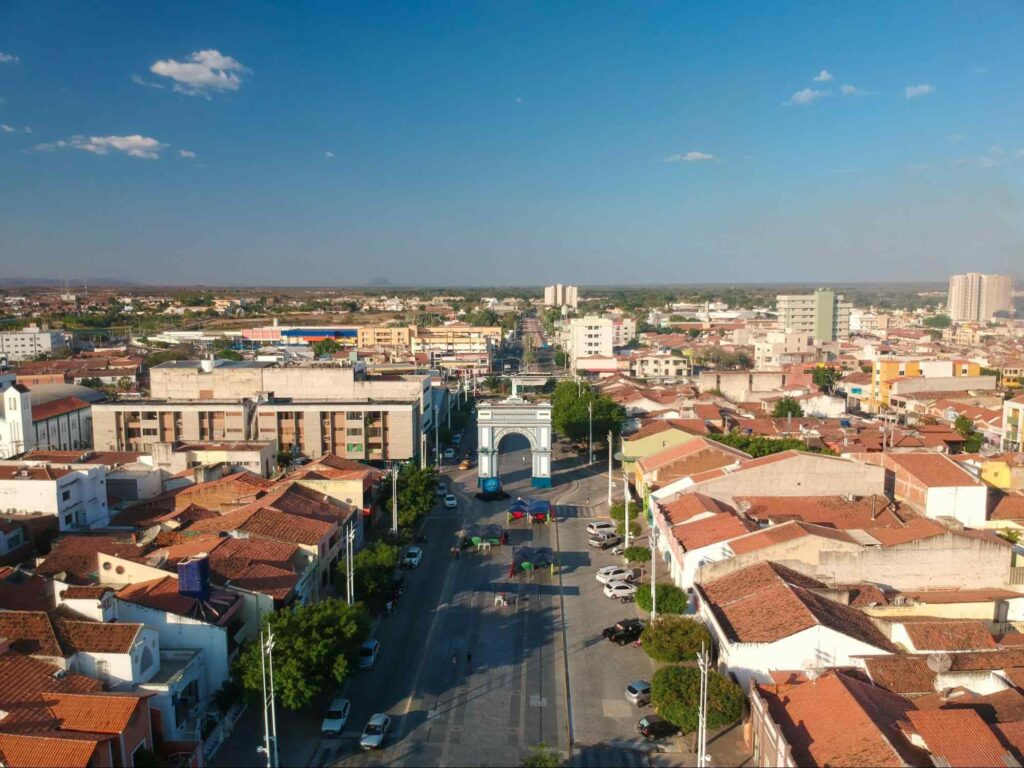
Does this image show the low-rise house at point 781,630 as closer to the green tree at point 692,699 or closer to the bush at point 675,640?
the bush at point 675,640

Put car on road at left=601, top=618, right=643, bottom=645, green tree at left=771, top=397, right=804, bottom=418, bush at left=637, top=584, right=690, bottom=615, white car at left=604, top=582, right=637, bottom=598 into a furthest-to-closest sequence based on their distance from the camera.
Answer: green tree at left=771, top=397, right=804, bottom=418 → white car at left=604, top=582, right=637, bottom=598 → bush at left=637, top=584, right=690, bottom=615 → car on road at left=601, top=618, right=643, bottom=645

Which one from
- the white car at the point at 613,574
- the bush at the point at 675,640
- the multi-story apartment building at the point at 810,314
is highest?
the multi-story apartment building at the point at 810,314

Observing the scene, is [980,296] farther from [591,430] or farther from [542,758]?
[542,758]

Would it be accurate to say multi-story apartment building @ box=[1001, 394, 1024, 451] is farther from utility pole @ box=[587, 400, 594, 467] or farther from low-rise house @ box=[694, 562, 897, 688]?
low-rise house @ box=[694, 562, 897, 688]

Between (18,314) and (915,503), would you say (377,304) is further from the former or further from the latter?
(915,503)

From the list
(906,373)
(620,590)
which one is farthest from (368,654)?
(906,373)

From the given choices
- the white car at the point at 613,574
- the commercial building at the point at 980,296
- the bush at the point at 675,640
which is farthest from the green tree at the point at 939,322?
the bush at the point at 675,640

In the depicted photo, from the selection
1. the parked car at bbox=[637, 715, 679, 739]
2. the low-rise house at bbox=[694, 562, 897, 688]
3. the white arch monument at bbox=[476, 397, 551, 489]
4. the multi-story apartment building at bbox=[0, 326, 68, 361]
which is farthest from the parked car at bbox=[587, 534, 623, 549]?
the multi-story apartment building at bbox=[0, 326, 68, 361]
